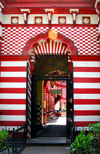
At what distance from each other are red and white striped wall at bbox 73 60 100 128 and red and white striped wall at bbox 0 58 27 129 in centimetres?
226

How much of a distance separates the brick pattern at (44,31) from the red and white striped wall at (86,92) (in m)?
0.69

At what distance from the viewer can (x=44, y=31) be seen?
8.11 meters

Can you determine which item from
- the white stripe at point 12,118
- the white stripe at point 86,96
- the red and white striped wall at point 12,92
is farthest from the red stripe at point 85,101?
the white stripe at point 12,118

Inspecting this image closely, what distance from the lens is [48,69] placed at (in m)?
8.59

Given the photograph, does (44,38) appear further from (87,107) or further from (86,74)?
(87,107)

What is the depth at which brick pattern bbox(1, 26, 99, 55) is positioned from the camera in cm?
797

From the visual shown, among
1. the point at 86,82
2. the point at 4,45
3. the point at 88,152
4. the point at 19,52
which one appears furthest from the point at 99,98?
the point at 4,45

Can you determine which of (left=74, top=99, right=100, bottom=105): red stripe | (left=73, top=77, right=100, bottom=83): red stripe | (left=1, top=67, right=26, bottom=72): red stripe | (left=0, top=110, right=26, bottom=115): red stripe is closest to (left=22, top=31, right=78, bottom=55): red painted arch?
(left=1, top=67, right=26, bottom=72): red stripe

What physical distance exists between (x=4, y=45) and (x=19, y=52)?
2.56ft

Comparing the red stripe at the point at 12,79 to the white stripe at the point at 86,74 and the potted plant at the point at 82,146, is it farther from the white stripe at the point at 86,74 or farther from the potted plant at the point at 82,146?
the potted plant at the point at 82,146

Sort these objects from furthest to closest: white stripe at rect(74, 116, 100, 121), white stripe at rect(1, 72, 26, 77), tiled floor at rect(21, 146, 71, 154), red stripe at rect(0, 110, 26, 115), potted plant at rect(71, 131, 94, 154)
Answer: white stripe at rect(1, 72, 26, 77) < red stripe at rect(0, 110, 26, 115) < white stripe at rect(74, 116, 100, 121) < tiled floor at rect(21, 146, 71, 154) < potted plant at rect(71, 131, 94, 154)

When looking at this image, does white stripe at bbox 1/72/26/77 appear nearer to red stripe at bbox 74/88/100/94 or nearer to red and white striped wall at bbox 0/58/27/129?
red and white striped wall at bbox 0/58/27/129

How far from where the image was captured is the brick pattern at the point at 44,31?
26.1 ft

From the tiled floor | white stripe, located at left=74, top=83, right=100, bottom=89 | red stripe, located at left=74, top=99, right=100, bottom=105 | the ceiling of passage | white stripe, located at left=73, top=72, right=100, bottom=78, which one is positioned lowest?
the tiled floor
